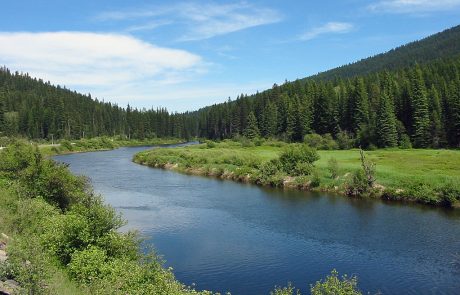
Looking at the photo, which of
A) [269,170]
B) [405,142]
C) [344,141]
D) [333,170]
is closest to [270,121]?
[344,141]

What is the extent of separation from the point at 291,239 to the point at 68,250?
974 inches

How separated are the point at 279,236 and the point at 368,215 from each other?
51.3ft

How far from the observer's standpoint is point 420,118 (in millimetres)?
122812

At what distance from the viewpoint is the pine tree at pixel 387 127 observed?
123 metres

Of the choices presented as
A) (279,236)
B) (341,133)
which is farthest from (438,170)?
(341,133)

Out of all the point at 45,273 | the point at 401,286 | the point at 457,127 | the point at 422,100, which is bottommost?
the point at 401,286

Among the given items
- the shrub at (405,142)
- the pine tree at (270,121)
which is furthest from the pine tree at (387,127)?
the pine tree at (270,121)

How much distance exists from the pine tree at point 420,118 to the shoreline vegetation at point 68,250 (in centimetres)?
9677

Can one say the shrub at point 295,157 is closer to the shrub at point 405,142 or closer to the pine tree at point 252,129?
the shrub at point 405,142

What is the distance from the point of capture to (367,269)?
39.3 m

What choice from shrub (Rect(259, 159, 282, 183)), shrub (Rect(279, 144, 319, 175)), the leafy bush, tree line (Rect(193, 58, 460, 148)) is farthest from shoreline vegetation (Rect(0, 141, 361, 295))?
the leafy bush

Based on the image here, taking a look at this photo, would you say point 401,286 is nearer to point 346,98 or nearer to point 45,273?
point 45,273

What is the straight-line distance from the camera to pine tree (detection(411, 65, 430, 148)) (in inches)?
4774

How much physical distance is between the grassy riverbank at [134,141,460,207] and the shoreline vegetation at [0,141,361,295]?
35435 millimetres
